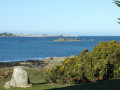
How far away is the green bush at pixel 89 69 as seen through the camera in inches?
707

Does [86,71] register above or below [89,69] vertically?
below

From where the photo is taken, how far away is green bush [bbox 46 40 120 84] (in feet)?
59.0

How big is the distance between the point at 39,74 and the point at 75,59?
7021 mm

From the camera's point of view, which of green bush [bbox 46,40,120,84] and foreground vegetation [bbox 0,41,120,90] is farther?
green bush [bbox 46,40,120,84]

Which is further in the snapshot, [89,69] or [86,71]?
[86,71]

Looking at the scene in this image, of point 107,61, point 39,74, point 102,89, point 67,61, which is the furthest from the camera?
point 39,74

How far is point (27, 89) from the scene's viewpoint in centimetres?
1738

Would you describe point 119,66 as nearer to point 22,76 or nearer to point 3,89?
point 22,76

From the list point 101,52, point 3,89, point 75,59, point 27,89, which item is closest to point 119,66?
point 101,52

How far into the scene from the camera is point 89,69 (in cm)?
1781

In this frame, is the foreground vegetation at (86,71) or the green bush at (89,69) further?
the green bush at (89,69)

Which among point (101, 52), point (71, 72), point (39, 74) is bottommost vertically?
point (39, 74)

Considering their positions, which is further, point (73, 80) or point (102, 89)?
point (73, 80)

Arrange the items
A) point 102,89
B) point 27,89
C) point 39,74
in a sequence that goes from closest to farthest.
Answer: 1. point 102,89
2. point 27,89
3. point 39,74
